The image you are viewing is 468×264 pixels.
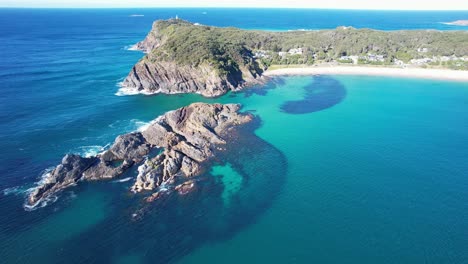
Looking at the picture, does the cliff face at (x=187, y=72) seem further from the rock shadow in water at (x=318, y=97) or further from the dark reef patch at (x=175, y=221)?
the dark reef patch at (x=175, y=221)

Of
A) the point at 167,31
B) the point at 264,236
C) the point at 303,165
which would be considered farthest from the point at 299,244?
the point at 167,31

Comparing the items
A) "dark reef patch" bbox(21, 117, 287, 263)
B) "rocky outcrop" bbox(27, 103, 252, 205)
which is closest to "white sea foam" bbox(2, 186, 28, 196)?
"rocky outcrop" bbox(27, 103, 252, 205)

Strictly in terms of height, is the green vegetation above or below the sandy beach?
above

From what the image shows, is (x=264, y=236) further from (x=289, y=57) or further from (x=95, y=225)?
(x=289, y=57)

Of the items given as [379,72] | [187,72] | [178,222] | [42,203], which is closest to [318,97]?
[187,72]

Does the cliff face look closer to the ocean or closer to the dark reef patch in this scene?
the ocean

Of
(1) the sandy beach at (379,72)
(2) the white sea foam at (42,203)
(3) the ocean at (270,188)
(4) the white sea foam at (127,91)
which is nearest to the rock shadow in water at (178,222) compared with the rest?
(3) the ocean at (270,188)

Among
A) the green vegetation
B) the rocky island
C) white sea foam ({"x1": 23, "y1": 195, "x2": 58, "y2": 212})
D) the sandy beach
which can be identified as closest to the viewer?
white sea foam ({"x1": 23, "y1": 195, "x2": 58, "y2": 212})
